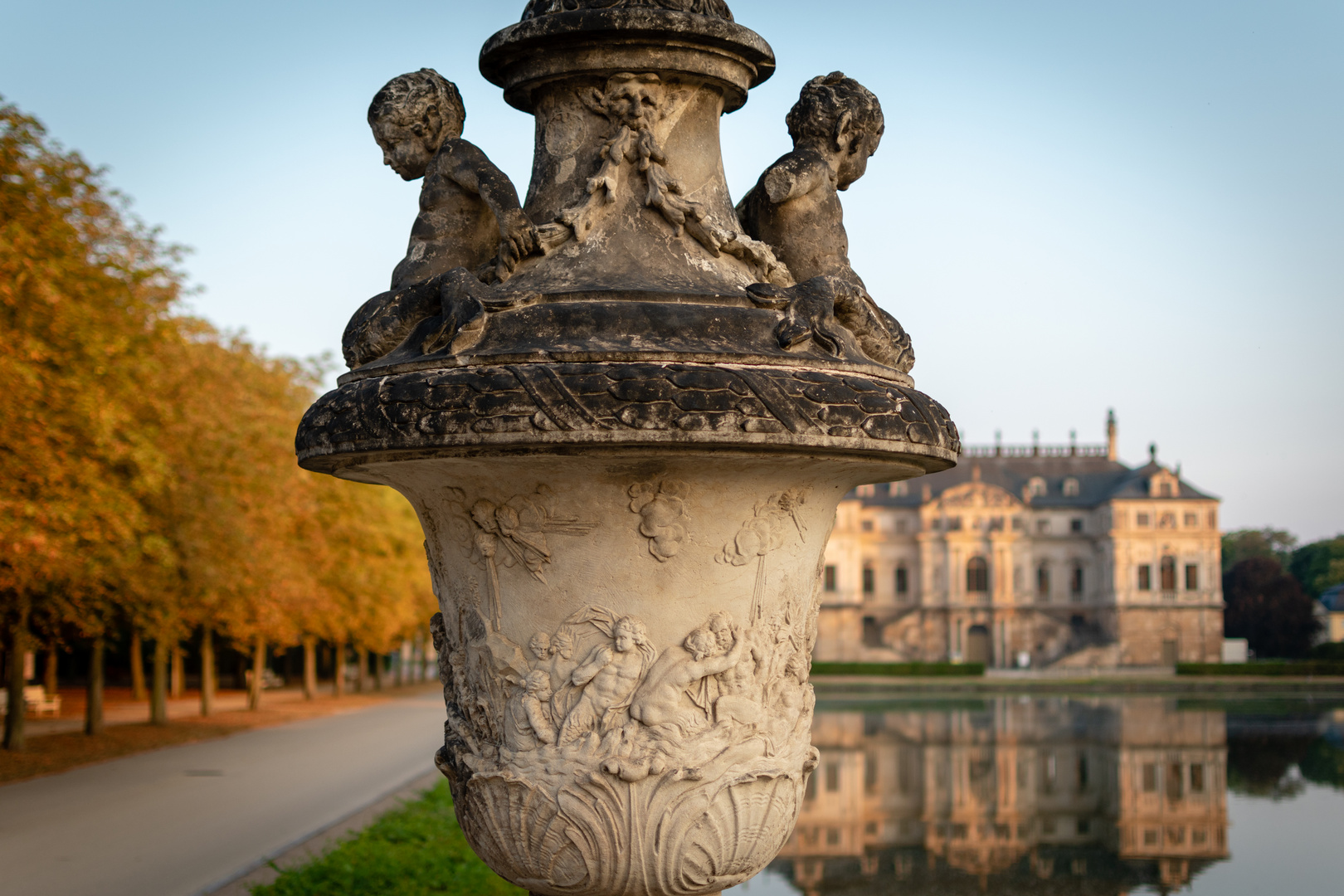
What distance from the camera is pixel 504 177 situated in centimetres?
321

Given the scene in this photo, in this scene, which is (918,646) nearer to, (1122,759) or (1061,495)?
(1061,495)

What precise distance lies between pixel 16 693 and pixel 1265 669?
138 ft

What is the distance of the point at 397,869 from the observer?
7824mm

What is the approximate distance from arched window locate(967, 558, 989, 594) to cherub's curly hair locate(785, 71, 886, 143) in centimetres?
6999

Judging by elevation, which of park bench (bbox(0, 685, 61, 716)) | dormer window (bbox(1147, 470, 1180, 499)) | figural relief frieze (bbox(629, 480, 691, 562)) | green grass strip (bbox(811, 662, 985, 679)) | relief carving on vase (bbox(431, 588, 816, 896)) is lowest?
green grass strip (bbox(811, 662, 985, 679))

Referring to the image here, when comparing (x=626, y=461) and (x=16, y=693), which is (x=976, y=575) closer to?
(x=16, y=693)

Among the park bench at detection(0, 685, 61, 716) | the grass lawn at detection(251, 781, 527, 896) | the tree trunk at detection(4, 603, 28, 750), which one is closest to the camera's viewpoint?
the grass lawn at detection(251, 781, 527, 896)

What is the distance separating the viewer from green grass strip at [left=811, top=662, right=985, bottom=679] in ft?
155

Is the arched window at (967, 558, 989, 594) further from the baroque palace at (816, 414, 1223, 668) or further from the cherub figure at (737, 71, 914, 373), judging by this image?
the cherub figure at (737, 71, 914, 373)

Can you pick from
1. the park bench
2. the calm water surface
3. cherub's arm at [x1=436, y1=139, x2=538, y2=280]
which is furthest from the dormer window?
cherub's arm at [x1=436, y1=139, x2=538, y2=280]

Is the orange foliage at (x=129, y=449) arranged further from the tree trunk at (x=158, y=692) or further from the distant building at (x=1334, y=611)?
the distant building at (x=1334, y=611)

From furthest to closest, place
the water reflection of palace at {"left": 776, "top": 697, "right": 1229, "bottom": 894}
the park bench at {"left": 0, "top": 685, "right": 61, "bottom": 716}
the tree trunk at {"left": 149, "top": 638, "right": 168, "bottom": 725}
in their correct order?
the park bench at {"left": 0, "top": 685, "right": 61, "bottom": 716} → the tree trunk at {"left": 149, "top": 638, "right": 168, "bottom": 725} → the water reflection of palace at {"left": 776, "top": 697, "right": 1229, "bottom": 894}

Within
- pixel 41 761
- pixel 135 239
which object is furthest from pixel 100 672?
pixel 135 239

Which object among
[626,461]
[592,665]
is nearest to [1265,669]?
[592,665]
